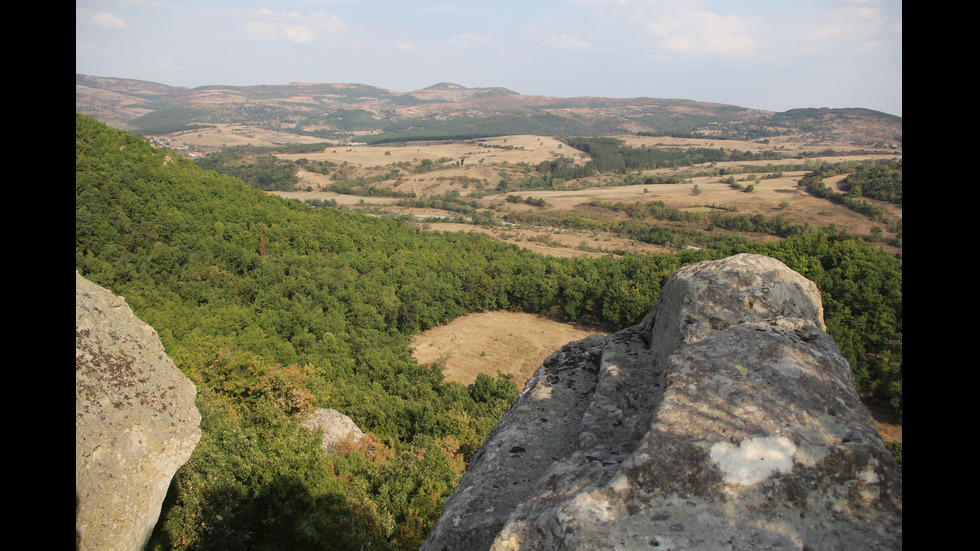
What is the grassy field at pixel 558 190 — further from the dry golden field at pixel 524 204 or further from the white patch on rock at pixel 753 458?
the white patch on rock at pixel 753 458

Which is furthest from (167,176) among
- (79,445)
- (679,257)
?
(679,257)

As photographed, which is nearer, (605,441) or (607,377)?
(605,441)

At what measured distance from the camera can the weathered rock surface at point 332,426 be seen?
19.0 meters

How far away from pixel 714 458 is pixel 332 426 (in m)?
18.7

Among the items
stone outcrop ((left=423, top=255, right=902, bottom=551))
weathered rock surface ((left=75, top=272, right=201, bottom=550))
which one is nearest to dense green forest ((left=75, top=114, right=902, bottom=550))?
weathered rock surface ((left=75, top=272, right=201, bottom=550))

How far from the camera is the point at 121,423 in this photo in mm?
7371

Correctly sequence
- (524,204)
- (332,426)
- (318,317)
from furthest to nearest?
(524,204) < (318,317) < (332,426)

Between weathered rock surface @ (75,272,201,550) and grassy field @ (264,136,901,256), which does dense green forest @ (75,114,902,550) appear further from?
grassy field @ (264,136,901,256)

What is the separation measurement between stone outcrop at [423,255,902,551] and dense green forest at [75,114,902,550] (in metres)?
7.38

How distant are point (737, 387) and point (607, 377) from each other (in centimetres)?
200

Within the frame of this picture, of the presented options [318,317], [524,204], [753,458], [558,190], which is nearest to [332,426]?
[318,317]

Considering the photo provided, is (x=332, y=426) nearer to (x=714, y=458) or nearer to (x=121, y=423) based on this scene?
(x=121, y=423)

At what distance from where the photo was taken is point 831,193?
93.6 m
